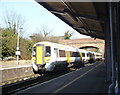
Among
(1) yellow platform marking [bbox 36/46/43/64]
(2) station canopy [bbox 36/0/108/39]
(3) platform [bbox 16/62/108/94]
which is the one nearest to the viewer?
(3) platform [bbox 16/62/108/94]

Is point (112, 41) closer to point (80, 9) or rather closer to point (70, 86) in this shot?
point (80, 9)

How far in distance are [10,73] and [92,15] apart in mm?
8547

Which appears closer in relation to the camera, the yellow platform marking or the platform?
the platform

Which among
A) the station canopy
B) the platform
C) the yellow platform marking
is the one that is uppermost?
the station canopy

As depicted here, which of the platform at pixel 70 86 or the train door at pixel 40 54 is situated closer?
the platform at pixel 70 86

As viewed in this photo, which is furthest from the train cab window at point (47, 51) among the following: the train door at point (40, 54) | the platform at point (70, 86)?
the platform at point (70, 86)

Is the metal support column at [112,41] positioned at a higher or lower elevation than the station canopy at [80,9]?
lower

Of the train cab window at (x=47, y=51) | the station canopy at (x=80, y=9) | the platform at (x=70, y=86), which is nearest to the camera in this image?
the platform at (x=70, y=86)

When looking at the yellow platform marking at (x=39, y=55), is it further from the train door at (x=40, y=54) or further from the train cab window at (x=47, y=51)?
the train cab window at (x=47, y=51)

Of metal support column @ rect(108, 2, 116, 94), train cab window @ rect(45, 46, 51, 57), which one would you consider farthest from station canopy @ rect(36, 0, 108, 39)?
train cab window @ rect(45, 46, 51, 57)

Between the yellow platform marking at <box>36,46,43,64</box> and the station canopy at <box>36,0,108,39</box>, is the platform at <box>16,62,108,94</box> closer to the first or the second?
the station canopy at <box>36,0,108,39</box>

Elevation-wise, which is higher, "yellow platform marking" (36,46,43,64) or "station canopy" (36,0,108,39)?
"station canopy" (36,0,108,39)

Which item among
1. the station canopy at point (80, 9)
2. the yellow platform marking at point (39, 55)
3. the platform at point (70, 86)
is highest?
the station canopy at point (80, 9)

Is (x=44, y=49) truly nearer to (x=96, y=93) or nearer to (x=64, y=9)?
(x=64, y=9)
